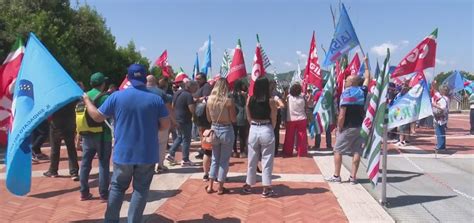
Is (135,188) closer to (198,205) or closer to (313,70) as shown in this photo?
(198,205)

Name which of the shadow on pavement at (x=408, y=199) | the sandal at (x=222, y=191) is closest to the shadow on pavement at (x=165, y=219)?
the sandal at (x=222, y=191)

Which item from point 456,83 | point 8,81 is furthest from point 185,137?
point 456,83

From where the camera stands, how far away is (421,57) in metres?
6.16

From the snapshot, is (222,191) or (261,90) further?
(222,191)

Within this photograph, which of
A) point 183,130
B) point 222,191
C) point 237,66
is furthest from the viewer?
point 183,130

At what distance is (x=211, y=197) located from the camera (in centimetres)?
628

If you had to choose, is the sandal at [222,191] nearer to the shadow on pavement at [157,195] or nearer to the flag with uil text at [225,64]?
the shadow on pavement at [157,195]

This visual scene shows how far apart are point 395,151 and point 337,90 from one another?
2199mm

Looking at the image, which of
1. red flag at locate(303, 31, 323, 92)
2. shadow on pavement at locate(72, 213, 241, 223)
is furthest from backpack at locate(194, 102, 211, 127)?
red flag at locate(303, 31, 323, 92)

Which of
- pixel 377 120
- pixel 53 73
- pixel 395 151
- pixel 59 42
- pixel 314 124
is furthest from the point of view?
pixel 59 42

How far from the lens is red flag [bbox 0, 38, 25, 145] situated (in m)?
5.19

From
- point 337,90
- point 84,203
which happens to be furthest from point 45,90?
point 337,90

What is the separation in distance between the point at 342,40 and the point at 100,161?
583 cm

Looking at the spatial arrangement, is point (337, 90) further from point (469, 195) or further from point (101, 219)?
point (101, 219)
